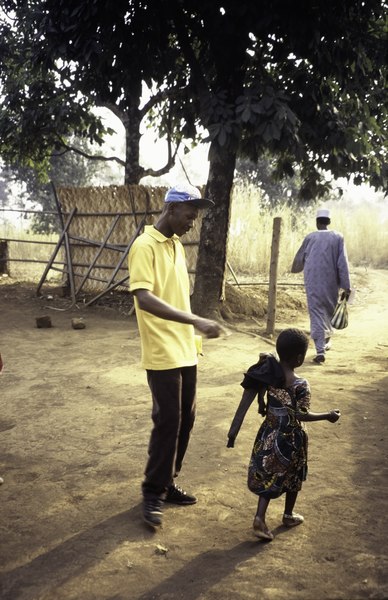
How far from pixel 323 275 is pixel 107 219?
18.0ft

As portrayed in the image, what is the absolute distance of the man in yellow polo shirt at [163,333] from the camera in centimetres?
286

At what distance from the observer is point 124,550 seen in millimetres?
2742

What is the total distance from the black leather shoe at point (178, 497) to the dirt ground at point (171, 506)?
5cm

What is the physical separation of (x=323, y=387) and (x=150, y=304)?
331 centimetres

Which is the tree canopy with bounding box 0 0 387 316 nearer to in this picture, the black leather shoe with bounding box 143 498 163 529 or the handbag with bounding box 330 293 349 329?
the handbag with bounding box 330 293 349 329

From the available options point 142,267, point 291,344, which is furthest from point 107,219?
point 291,344

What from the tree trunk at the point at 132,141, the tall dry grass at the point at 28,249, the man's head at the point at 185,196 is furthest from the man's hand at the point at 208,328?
the tall dry grass at the point at 28,249

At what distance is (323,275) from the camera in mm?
6809

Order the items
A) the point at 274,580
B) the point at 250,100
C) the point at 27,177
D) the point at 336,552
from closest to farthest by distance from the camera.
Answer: the point at 274,580
the point at 336,552
the point at 250,100
the point at 27,177

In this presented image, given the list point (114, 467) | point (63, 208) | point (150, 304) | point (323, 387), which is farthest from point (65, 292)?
point (150, 304)

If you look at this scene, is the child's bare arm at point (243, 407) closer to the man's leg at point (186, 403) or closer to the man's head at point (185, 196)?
the man's leg at point (186, 403)

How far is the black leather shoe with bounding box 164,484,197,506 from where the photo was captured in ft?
10.7

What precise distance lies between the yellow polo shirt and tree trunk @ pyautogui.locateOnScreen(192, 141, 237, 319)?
600 centimetres

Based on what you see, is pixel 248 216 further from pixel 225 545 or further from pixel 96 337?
pixel 225 545
